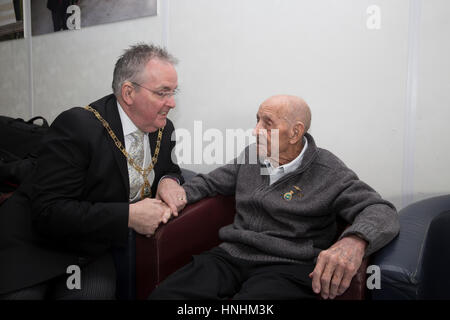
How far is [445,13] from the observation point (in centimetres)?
162

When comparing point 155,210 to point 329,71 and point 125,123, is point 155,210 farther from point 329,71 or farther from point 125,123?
point 329,71

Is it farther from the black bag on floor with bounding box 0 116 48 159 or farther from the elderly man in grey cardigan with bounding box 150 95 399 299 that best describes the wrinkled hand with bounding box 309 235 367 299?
the black bag on floor with bounding box 0 116 48 159

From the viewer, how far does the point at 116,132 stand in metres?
1.53

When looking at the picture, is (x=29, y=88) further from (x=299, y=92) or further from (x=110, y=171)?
(x=299, y=92)

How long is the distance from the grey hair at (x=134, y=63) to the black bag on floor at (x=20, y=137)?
1.19 m

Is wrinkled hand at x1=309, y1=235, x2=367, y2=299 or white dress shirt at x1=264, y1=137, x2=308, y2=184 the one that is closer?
wrinkled hand at x1=309, y1=235, x2=367, y2=299

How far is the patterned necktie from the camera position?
162 cm

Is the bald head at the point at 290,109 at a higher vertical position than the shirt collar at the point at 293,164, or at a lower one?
higher

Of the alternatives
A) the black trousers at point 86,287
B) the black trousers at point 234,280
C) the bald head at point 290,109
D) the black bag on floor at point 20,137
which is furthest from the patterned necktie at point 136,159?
the black bag on floor at point 20,137

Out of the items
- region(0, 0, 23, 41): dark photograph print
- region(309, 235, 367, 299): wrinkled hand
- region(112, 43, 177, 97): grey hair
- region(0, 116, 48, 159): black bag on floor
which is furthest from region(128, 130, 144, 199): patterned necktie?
region(0, 0, 23, 41): dark photograph print

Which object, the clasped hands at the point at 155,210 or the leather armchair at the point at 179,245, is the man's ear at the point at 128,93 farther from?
the leather armchair at the point at 179,245

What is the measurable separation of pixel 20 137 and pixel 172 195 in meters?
1.65

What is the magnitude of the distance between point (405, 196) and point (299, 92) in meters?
0.83

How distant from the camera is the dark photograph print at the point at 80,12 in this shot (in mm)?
2454
